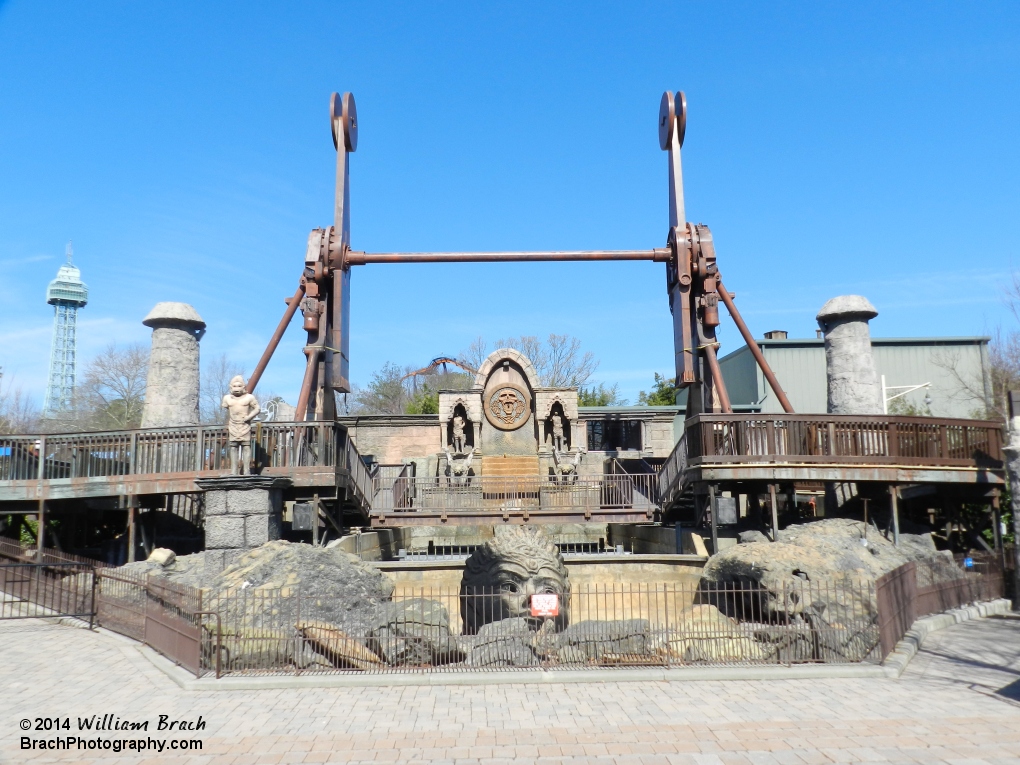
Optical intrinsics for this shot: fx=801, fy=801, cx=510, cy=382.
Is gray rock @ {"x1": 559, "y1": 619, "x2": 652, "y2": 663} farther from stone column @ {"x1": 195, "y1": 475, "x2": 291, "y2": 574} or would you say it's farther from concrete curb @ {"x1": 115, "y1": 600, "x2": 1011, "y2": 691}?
stone column @ {"x1": 195, "y1": 475, "x2": 291, "y2": 574}

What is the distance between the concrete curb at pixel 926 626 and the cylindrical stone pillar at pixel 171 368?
1502 centimetres

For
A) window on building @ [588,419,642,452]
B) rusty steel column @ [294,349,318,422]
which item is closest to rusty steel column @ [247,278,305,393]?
rusty steel column @ [294,349,318,422]

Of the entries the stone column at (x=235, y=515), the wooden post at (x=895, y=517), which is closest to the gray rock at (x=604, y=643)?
the stone column at (x=235, y=515)

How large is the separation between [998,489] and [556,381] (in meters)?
41.6

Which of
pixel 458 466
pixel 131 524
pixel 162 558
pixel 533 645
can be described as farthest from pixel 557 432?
pixel 533 645

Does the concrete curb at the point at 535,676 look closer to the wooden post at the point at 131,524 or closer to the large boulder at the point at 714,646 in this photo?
the large boulder at the point at 714,646

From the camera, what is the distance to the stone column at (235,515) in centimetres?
1359

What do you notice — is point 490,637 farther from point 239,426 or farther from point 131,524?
point 131,524

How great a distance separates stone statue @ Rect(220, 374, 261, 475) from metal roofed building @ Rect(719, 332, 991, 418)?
26.1 m

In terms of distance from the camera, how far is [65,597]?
13.9 metres

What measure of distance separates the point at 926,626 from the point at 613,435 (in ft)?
69.6

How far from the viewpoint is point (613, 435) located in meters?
32.8

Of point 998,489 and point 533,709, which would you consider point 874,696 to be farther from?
point 998,489

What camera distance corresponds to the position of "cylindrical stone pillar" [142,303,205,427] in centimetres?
1852
